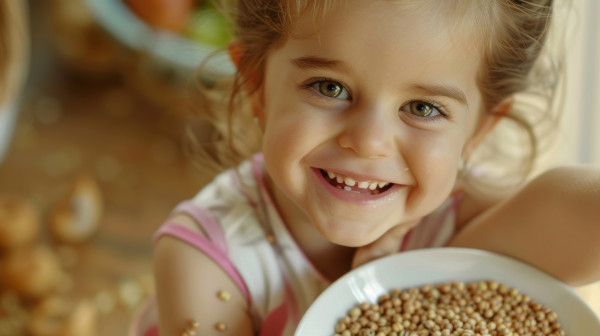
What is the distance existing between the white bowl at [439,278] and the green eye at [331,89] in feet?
0.63

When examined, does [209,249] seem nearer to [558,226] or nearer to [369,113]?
[369,113]

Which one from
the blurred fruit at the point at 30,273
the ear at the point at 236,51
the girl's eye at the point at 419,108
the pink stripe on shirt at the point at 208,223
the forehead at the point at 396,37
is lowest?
the blurred fruit at the point at 30,273

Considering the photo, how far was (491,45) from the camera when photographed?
77 cm

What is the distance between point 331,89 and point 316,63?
33mm

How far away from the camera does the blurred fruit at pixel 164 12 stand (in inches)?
72.2

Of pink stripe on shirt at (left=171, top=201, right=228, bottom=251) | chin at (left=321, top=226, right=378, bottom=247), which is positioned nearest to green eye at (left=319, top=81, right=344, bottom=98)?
chin at (left=321, top=226, right=378, bottom=247)

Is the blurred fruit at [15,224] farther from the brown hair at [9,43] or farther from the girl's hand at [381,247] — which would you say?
the girl's hand at [381,247]

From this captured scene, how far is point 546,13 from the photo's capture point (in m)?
0.81

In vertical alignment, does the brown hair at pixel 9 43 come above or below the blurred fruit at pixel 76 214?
above

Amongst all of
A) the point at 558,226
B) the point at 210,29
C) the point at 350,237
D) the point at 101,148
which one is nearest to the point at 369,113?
the point at 350,237

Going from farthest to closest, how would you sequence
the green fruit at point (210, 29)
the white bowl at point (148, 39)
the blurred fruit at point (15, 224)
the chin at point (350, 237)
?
the green fruit at point (210, 29) → the white bowl at point (148, 39) → the blurred fruit at point (15, 224) → the chin at point (350, 237)

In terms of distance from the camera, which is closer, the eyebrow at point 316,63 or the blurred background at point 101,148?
the eyebrow at point 316,63

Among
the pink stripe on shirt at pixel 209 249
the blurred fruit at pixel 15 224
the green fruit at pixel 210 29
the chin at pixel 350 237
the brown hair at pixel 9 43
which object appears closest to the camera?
the chin at pixel 350 237

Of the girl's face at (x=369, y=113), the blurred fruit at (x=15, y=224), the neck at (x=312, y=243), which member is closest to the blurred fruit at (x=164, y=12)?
the blurred fruit at (x=15, y=224)
